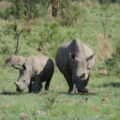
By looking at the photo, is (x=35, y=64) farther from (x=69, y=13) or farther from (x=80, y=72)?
(x=69, y=13)

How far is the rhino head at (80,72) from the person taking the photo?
14.1 metres

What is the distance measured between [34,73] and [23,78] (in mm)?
469

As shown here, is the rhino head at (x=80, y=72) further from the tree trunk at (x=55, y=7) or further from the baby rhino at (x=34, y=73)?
the tree trunk at (x=55, y=7)

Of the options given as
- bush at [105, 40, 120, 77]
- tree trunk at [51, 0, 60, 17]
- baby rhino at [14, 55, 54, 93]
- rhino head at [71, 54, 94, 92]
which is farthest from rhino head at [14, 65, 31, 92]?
tree trunk at [51, 0, 60, 17]

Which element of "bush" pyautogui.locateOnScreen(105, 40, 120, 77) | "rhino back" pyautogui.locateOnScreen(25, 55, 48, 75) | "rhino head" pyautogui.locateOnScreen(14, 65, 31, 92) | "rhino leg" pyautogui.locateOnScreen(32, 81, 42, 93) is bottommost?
"bush" pyautogui.locateOnScreen(105, 40, 120, 77)

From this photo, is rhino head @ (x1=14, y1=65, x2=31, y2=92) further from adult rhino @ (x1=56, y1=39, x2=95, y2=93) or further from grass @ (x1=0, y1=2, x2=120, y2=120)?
adult rhino @ (x1=56, y1=39, x2=95, y2=93)

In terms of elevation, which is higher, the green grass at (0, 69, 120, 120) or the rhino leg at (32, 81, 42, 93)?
the green grass at (0, 69, 120, 120)

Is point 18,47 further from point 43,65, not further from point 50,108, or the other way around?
point 50,108

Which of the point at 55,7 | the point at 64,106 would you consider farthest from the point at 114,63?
the point at 55,7

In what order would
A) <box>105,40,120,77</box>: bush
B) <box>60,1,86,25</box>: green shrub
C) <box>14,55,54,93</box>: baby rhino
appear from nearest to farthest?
<box>14,55,54,93</box>: baby rhino < <box>105,40,120,77</box>: bush < <box>60,1,86,25</box>: green shrub

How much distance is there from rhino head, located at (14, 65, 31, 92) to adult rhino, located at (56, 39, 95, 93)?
3.60 ft

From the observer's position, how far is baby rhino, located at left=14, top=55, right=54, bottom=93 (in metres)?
14.8

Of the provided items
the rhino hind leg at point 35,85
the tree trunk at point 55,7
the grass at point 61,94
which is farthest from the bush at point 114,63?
the tree trunk at point 55,7

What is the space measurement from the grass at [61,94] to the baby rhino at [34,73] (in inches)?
14.0
